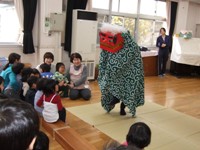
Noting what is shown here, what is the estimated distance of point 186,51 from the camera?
6.31 metres

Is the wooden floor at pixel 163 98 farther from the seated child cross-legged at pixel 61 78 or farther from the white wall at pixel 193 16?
the white wall at pixel 193 16

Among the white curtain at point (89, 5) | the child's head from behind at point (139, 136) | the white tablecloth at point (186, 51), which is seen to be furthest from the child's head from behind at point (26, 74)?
the white tablecloth at point (186, 51)

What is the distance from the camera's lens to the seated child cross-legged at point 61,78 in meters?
3.72

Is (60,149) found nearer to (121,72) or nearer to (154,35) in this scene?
(121,72)

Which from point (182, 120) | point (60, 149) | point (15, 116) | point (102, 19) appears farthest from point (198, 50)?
point (15, 116)

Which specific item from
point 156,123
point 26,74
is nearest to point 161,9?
point 156,123

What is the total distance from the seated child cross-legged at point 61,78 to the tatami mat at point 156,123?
0.51 m

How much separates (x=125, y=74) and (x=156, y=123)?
0.79 meters

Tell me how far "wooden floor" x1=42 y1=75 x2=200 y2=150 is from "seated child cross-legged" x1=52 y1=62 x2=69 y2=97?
192 mm

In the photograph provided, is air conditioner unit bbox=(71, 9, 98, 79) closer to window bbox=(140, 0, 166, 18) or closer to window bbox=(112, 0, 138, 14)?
window bbox=(112, 0, 138, 14)

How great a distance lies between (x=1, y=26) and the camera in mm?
4504

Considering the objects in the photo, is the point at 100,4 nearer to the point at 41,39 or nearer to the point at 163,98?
the point at 41,39

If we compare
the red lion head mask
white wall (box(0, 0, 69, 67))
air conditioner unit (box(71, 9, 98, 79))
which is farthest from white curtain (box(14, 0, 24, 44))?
the red lion head mask

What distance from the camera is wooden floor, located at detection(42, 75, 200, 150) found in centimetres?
269
